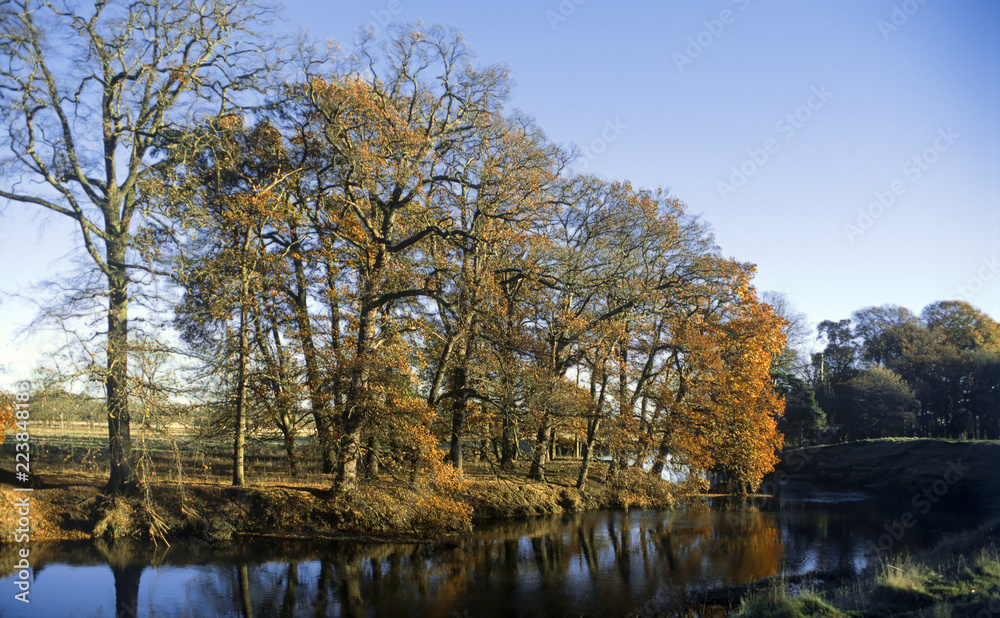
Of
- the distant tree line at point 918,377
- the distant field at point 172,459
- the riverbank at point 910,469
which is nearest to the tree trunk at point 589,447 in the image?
the distant field at point 172,459

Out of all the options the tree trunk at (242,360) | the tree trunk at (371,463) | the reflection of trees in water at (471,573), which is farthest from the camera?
the tree trunk at (371,463)

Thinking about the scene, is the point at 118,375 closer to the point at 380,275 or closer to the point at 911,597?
the point at 380,275

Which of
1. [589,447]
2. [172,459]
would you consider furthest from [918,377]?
[172,459]

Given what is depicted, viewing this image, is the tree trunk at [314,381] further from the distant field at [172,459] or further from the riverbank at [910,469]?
the riverbank at [910,469]

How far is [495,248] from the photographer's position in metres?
20.8

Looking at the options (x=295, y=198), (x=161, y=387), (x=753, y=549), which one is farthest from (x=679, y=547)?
(x=295, y=198)

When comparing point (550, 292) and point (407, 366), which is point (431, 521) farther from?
point (550, 292)

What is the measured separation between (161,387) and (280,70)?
1028 centimetres

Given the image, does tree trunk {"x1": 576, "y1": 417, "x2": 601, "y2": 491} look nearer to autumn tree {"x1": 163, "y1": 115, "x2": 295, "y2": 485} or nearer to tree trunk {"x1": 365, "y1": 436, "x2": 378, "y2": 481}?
tree trunk {"x1": 365, "y1": 436, "x2": 378, "y2": 481}

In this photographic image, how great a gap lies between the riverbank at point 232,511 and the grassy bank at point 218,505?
0.09 feet

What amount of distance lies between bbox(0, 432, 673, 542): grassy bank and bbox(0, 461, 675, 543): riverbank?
0.09ft

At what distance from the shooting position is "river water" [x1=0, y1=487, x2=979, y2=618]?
11.7 metres

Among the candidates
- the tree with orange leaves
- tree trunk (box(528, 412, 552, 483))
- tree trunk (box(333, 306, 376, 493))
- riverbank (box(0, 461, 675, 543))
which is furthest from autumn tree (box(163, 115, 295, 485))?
the tree with orange leaves

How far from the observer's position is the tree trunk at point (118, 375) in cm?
1488
